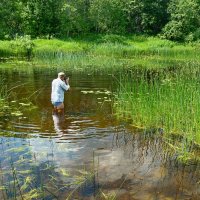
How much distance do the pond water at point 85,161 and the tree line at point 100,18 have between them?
94.8ft

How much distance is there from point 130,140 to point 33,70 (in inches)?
606

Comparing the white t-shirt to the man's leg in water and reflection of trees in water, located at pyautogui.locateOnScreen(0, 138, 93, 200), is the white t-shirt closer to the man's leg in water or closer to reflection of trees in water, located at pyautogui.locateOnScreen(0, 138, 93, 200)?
the man's leg in water

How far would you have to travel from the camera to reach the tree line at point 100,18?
140 feet

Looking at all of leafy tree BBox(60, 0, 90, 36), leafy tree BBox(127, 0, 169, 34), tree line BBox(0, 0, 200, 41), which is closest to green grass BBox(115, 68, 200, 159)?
tree line BBox(0, 0, 200, 41)

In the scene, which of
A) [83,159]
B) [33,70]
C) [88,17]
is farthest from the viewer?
[88,17]

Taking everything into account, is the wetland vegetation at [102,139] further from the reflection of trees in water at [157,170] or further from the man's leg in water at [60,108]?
the man's leg in water at [60,108]

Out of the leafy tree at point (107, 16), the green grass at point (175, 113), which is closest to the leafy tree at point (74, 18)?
the leafy tree at point (107, 16)

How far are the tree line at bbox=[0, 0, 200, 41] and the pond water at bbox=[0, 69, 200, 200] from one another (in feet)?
94.8

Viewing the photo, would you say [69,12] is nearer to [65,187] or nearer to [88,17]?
[88,17]

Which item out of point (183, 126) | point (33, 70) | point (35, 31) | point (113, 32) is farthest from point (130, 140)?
point (113, 32)

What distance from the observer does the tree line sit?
42.7m

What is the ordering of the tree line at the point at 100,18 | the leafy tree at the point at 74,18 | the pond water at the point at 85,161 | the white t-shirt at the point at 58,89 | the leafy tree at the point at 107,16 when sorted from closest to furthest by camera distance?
1. the pond water at the point at 85,161
2. the white t-shirt at the point at 58,89
3. the tree line at the point at 100,18
4. the leafy tree at the point at 74,18
5. the leafy tree at the point at 107,16

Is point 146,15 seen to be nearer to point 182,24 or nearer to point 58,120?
point 182,24

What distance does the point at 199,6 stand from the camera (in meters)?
55.7
